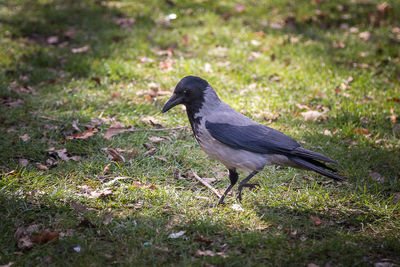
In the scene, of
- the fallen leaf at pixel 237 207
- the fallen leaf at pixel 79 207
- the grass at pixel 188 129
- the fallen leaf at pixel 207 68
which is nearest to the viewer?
the grass at pixel 188 129

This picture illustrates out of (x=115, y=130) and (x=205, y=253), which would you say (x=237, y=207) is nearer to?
(x=205, y=253)

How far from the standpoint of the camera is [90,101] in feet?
19.5

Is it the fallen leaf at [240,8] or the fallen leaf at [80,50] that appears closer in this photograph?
the fallen leaf at [80,50]

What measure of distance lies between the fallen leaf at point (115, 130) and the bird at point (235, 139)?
4.61 feet

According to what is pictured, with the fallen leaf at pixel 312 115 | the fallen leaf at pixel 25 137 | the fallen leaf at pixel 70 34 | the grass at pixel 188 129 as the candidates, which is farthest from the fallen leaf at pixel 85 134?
the fallen leaf at pixel 70 34

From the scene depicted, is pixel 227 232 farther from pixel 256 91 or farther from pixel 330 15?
pixel 330 15

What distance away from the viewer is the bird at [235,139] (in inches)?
149

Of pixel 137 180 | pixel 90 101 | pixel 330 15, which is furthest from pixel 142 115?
pixel 330 15

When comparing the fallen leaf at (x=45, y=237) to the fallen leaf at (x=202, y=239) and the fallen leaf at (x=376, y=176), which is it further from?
the fallen leaf at (x=376, y=176)

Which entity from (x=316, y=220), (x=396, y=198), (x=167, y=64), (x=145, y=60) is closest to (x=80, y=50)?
(x=145, y=60)

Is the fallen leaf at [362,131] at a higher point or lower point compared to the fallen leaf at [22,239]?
lower

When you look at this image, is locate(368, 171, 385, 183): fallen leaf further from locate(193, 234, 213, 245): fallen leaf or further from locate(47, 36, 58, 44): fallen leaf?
locate(47, 36, 58, 44): fallen leaf

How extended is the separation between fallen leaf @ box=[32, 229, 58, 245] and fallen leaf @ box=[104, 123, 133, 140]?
1.91 meters

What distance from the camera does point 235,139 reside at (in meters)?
3.77
